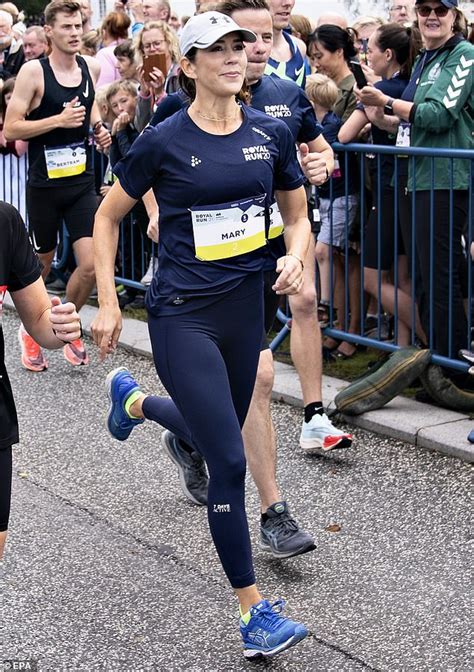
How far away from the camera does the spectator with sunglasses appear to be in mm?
6488

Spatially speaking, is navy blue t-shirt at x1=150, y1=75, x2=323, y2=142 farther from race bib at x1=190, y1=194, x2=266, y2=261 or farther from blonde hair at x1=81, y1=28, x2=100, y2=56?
blonde hair at x1=81, y1=28, x2=100, y2=56

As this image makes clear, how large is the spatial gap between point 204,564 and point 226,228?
1.42 m

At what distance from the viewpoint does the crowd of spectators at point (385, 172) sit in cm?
655

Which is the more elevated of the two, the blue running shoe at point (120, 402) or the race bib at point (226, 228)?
the race bib at point (226, 228)

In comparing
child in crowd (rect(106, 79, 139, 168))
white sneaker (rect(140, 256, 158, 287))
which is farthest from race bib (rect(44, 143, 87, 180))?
white sneaker (rect(140, 256, 158, 287))

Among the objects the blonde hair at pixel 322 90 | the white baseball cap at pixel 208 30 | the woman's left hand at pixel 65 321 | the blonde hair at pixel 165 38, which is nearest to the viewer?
the woman's left hand at pixel 65 321

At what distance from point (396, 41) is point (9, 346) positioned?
328 cm

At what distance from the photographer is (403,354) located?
6578 millimetres

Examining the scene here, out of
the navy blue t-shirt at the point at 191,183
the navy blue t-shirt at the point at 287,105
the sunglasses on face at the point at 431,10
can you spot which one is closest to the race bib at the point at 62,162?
the sunglasses on face at the point at 431,10

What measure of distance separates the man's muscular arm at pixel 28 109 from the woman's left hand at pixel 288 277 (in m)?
3.95

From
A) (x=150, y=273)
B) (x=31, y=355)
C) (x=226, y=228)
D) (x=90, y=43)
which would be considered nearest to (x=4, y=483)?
(x=226, y=228)

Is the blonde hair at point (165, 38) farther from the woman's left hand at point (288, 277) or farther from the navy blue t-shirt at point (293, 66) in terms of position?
the woman's left hand at point (288, 277)

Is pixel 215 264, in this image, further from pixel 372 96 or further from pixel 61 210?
pixel 61 210

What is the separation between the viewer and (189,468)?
17.6 feet
